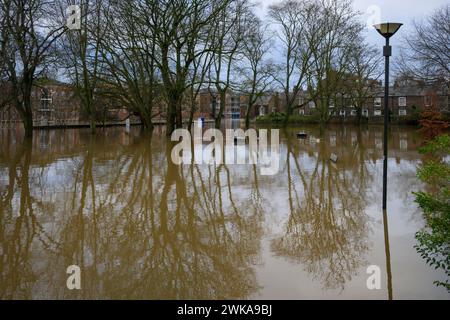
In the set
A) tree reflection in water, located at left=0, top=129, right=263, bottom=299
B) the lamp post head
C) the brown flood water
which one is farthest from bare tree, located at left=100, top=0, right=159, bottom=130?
the lamp post head

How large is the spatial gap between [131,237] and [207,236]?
112 cm

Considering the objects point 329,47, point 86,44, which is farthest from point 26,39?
point 329,47

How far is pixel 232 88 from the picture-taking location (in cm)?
3672

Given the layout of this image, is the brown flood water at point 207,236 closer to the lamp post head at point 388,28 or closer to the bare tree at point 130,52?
the lamp post head at point 388,28

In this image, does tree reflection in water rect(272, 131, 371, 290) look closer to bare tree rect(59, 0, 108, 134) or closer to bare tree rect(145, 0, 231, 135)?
bare tree rect(145, 0, 231, 135)

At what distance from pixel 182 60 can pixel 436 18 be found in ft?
58.5

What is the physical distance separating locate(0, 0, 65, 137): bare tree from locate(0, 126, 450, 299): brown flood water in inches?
639

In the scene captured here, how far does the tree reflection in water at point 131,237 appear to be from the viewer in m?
4.65

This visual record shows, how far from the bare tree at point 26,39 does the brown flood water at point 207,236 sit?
53.2 ft

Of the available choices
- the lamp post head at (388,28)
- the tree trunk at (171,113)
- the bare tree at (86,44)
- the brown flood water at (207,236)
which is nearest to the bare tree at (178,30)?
the tree trunk at (171,113)

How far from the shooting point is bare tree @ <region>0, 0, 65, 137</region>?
83.4 feet
